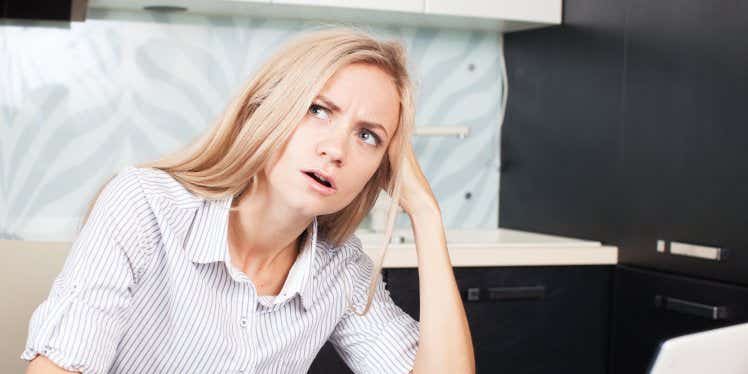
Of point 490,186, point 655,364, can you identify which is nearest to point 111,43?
point 490,186

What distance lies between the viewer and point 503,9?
114 inches

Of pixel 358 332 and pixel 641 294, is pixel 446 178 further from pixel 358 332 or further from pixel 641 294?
pixel 358 332

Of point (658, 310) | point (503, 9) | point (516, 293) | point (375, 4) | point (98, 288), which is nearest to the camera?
point (98, 288)

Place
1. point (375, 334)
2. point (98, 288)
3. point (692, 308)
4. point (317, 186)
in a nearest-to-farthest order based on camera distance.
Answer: point (98, 288) < point (317, 186) < point (375, 334) < point (692, 308)

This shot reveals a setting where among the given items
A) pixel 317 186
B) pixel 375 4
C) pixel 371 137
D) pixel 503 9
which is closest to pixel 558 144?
pixel 503 9

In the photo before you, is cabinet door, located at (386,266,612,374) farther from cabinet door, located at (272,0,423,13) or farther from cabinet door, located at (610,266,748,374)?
cabinet door, located at (272,0,423,13)

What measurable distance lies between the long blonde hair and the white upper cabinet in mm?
1199

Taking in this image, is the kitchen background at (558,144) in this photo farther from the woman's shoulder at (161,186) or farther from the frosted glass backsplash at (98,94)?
the woman's shoulder at (161,186)

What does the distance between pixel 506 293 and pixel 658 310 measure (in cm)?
39

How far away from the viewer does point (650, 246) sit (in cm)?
257

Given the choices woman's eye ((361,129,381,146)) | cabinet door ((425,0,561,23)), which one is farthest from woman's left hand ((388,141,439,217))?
cabinet door ((425,0,561,23))

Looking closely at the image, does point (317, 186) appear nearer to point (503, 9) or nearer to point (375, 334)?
point (375, 334)

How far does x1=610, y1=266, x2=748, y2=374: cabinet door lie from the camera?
2299 millimetres

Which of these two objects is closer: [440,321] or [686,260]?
[440,321]
